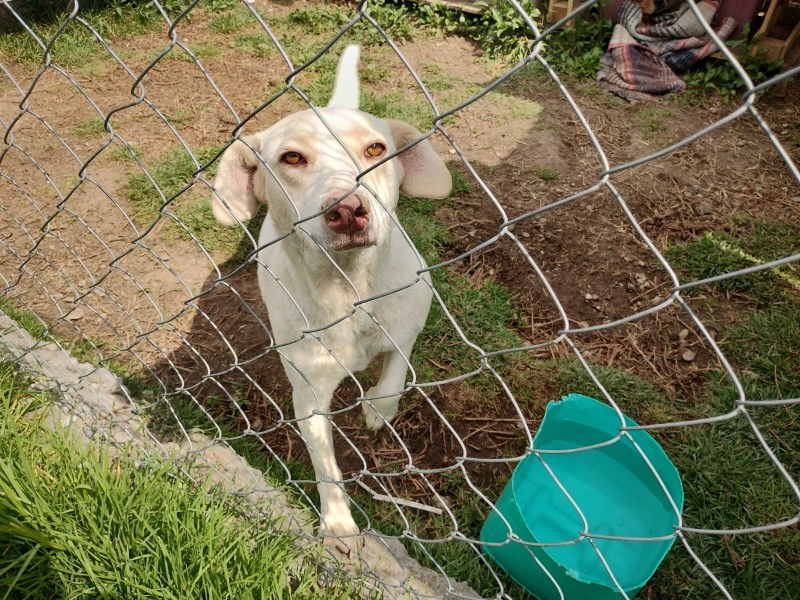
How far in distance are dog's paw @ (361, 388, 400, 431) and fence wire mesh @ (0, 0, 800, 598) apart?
0.28ft

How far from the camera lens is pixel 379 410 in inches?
108

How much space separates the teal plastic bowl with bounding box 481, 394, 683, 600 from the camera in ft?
7.29

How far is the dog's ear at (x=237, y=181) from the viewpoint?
224 centimetres

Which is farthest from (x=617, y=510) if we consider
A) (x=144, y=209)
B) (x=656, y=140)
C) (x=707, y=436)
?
(x=144, y=209)

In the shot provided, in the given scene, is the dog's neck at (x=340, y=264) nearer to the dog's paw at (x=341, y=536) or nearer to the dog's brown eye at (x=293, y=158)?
the dog's brown eye at (x=293, y=158)

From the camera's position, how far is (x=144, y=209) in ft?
13.7

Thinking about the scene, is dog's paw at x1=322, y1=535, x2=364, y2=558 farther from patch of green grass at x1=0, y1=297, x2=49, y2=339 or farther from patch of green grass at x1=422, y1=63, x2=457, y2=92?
patch of green grass at x1=422, y1=63, x2=457, y2=92

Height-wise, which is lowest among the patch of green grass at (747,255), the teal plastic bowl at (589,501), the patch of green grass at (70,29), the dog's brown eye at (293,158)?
the patch of green grass at (747,255)

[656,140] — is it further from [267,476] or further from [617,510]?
[267,476]

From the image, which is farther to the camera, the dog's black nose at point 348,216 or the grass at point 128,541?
the grass at point 128,541

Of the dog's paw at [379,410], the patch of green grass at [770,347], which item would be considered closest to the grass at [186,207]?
the dog's paw at [379,410]

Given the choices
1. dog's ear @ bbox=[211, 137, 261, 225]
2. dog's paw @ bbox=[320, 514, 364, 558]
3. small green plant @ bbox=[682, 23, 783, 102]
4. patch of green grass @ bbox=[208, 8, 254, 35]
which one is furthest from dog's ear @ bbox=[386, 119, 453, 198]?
patch of green grass @ bbox=[208, 8, 254, 35]

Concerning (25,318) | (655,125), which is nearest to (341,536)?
(25,318)

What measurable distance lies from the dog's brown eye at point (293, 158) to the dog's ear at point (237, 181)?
0.19 m
